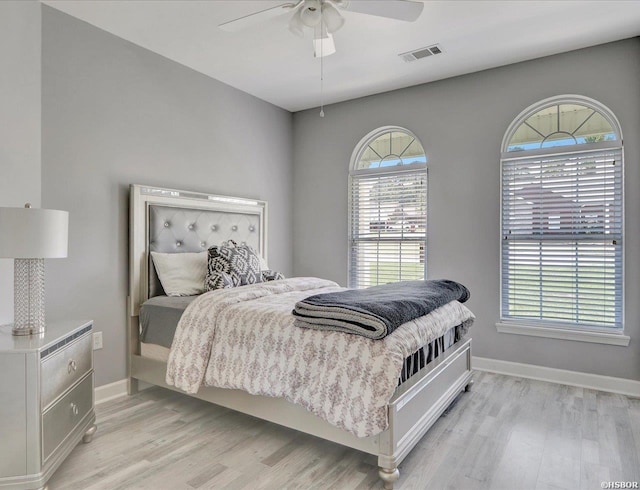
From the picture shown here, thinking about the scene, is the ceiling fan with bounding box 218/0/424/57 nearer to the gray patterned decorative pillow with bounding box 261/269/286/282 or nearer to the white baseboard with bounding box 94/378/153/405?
the gray patterned decorative pillow with bounding box 261/269/286/282

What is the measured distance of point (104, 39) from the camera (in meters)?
2.89

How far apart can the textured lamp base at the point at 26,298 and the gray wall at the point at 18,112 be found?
0.46 meters

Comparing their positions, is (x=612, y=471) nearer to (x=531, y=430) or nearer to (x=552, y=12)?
(x=531, y=430)

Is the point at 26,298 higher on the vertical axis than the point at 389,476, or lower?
higher

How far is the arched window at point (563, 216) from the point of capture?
3.14 m

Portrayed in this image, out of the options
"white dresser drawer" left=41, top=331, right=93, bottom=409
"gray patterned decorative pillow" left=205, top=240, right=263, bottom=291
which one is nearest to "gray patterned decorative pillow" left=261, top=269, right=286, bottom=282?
"gray patterned decorative pillow" left=205, top=240, right=263, bottom=291

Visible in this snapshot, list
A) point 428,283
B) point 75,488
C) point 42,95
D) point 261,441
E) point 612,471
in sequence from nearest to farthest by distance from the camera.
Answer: point 75,488 → point 612,471 → point 261,441 → point 42,95 → point 428,283

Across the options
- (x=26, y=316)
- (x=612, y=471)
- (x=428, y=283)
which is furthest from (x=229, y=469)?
(x=612, y=471)

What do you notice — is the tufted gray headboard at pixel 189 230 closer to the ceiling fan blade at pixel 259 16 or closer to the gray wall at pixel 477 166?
the gray wall at pixel 477 166

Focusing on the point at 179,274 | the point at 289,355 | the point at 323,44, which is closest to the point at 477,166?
the point at 323,44

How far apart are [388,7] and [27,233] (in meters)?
2.06

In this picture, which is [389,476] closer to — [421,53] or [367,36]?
[367,36]

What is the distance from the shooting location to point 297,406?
6.97ft

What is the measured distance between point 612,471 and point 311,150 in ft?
12.4
